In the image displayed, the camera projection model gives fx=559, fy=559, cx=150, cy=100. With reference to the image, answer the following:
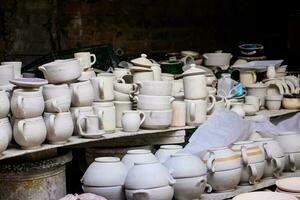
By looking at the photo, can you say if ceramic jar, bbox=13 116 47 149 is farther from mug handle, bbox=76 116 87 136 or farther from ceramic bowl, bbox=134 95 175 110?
ceramic bowl, bbox=134 95 175 110

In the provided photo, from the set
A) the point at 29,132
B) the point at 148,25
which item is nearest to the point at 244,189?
the point at 29,132

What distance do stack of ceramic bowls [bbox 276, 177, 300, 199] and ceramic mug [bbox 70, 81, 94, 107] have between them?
1.03m

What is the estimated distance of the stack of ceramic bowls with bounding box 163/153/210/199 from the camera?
268 cm

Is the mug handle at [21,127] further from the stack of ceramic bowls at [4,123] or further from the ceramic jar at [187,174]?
the ceramic jar at [187,174]

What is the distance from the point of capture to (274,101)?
13.2 feet

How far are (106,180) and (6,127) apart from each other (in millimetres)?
511

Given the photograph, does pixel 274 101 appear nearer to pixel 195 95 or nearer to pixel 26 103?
pixel 195 95

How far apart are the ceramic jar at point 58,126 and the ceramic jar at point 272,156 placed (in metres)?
1.13

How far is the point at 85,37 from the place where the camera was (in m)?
4.60

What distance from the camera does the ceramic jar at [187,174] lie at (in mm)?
2682

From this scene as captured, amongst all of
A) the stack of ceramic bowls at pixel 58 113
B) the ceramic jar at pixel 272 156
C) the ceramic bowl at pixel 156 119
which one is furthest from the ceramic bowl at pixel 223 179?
the stack of ceramic bowls at pixel 58 113

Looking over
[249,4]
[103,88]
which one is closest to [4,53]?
[103,88]

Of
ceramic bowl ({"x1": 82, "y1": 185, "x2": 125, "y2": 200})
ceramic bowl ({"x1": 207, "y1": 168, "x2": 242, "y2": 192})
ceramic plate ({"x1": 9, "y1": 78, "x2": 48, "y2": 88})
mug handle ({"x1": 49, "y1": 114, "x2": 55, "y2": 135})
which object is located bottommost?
ceramic bowl ({"x1": 207, "y1": 168, "x2": 242, "y2": 192})

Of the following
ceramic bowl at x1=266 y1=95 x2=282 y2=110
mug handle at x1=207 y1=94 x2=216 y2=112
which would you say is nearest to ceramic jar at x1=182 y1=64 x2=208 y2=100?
mug handle at x1=207 y1=94 x2=216 y2=112
